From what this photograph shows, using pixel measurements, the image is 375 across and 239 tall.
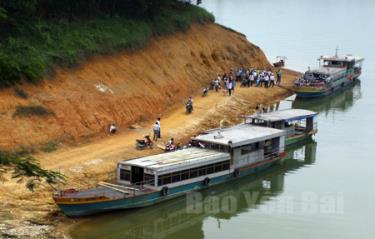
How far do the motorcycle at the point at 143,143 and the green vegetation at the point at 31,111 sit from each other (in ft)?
16.1

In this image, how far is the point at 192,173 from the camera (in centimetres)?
3183

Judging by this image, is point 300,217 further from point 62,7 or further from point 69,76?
point 62,7

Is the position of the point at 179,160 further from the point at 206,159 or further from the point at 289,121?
the point at 289,121

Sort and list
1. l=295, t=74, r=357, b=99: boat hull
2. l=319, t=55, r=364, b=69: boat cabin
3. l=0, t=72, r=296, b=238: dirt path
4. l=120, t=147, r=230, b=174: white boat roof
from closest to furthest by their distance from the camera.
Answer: l=0, t=72, r=296, b=238: dirt path
l=120, t=147, r=230, b=174: white boat roof
l=295, t=74, r=357, b=99: boat hull
l=319, t=55, r=364, b=69: boat cabin

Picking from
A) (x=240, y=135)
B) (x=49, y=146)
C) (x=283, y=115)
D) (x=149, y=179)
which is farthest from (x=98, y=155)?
(x=283, y=115)

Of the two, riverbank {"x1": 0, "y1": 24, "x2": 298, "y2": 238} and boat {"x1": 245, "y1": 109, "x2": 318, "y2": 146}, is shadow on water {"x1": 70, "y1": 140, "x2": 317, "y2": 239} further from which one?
boat {"x1": 245, "y1": 109, "x2": 318, "y2": 146}

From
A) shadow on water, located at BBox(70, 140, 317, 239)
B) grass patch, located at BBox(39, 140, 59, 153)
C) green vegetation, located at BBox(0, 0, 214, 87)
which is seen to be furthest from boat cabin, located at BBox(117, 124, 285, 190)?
green vegetation, located at BBox(0, 0, 214, 87)

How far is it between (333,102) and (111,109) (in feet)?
83.7

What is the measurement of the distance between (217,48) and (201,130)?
16.9 m

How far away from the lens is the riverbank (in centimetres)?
2881

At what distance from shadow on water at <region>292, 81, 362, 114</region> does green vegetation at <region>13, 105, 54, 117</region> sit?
25.1 meters

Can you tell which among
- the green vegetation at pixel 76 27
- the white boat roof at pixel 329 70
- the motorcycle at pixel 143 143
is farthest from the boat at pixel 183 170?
the white boat roof at pixel 329 70

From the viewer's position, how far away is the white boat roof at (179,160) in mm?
30422

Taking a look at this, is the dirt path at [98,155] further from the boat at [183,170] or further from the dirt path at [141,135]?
the boat at [183,170]
